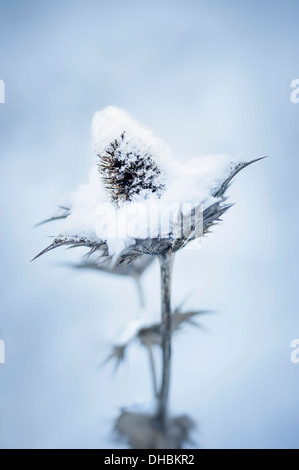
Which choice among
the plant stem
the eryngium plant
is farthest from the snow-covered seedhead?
the plant stem

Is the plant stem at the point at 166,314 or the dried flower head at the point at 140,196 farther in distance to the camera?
the plant stem at the point at 166,314

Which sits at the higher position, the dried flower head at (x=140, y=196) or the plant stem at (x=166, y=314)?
the dried flower head at (x=140, y=196)

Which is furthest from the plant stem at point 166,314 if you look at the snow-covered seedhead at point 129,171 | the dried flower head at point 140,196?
the snow-covered seedhead at point 129,171

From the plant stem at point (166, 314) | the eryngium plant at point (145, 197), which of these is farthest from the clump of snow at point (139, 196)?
the plant stem at point (166, 314)

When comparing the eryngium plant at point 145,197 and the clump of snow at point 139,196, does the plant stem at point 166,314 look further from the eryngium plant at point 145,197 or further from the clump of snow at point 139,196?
the clump of snow at point 139,196

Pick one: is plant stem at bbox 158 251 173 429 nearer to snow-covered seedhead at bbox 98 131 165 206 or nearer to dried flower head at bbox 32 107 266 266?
dried flower head at bbox 32 107 266 266
